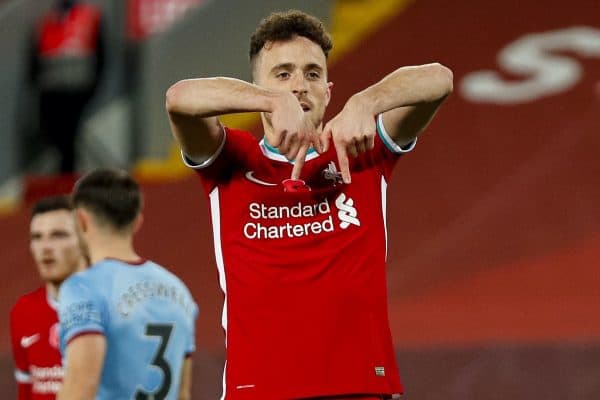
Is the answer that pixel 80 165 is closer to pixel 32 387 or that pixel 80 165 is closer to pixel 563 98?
pixel 563 98

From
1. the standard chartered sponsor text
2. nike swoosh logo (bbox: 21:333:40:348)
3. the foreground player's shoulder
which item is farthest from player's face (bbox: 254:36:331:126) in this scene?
the foreground player's shoulder

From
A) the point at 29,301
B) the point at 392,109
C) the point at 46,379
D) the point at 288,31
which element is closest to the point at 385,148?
the point at 392,109

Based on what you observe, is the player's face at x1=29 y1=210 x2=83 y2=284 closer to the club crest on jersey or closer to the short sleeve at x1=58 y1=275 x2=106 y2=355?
the short sleeve at x1=58 y1=275 x2=106 y2=355

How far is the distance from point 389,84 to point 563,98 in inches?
282

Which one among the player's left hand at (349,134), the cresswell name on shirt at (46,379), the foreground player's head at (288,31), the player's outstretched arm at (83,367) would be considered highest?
the foreground player's head at (288,31)

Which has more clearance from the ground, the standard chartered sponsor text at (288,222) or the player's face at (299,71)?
the player's face at (299,71)

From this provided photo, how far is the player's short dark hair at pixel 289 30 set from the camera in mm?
3291

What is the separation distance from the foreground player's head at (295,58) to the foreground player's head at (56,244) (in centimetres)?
203

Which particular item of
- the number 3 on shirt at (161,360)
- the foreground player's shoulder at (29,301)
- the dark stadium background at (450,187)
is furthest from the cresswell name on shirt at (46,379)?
the dark stadium background at (450,187)

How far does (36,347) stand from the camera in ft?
16.0

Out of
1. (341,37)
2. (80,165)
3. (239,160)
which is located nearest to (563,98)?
(341,37)

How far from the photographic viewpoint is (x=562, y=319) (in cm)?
741

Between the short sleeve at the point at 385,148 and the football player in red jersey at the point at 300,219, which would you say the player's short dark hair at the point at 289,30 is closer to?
the football player in red jersey at the point at 300,219

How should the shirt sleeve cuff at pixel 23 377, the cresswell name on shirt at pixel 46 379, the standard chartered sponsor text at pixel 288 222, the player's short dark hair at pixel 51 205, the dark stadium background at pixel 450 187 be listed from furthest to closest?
the dark stadium background at pixel 450 187 < the player's short dark hair at pixel 51 205 < the shirt sleeve cuff at pixel 23 377 < the cresswell name on shirt at pixel 46 379 < the standard chartered sponsor text at pixel 288 222
